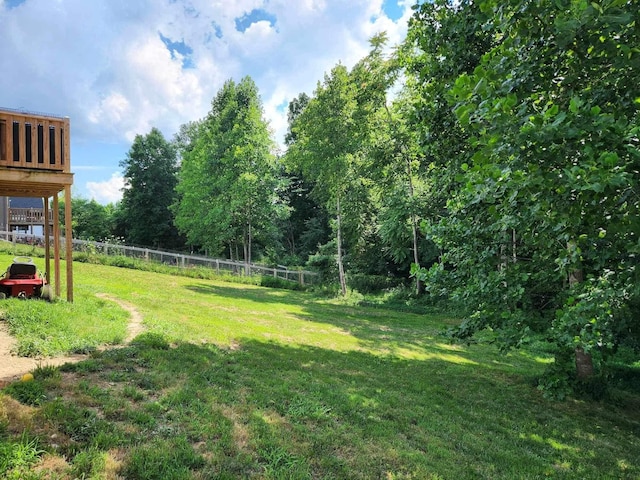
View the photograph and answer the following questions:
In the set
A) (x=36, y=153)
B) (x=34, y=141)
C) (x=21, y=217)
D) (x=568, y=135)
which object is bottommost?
(x=568, y=135)

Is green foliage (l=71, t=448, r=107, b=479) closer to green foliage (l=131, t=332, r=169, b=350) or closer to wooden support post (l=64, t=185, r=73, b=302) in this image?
green foliage (l=131, t=332, r=169, b=350)

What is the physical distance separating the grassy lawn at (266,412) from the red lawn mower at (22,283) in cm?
61

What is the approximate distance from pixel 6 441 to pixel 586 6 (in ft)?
15.6

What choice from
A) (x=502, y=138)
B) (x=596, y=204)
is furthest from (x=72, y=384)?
(x=596, y=204)

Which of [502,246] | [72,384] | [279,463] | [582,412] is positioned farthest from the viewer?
[582,412]

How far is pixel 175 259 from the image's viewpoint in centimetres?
2008

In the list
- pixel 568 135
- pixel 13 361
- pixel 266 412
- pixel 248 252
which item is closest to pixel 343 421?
pixel 266 412

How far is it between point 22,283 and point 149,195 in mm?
30582

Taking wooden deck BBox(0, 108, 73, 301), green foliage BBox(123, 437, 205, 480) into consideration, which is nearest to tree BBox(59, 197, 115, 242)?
wooden deck BBox(0, 108, 73, 301)

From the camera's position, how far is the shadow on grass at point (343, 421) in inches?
127

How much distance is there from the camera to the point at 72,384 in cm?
375

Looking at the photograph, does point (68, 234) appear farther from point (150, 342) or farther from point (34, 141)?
point (150, 342)

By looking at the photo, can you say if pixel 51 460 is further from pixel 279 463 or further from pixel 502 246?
pixel 502 246

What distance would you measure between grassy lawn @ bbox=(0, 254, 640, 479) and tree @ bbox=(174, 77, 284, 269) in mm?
15785
